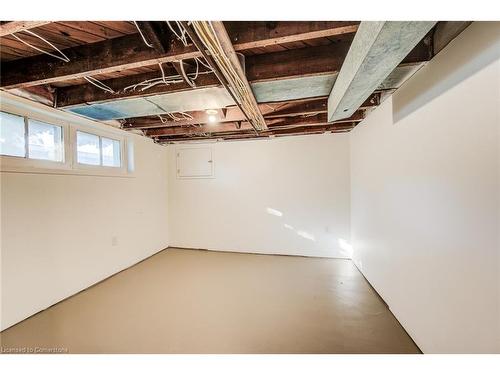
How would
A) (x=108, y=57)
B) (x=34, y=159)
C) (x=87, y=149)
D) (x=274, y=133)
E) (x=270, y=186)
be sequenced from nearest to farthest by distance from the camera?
(x=108, y=57) → (x=34, y=159) → (x=87, y=149) → (x=274, y=133) → (x=270, y=186)

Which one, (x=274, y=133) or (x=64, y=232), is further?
(x=274, y=133)

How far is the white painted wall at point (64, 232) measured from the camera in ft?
5.94

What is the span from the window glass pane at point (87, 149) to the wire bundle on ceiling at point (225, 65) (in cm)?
207

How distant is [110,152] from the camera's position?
2955mm

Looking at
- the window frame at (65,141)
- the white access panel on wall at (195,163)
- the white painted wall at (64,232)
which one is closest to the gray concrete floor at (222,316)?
the white painted wall at (64,232)

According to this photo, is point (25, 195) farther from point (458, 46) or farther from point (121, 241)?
point (458, 46)

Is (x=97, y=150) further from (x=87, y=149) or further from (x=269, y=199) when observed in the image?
(x=269, y=199)

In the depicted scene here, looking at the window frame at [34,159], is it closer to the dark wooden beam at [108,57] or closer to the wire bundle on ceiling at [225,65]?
the dark wooden beam at [108,57]

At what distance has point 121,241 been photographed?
2.96m

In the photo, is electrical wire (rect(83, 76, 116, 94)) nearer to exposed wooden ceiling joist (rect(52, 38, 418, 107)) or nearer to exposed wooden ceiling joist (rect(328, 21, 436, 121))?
exposed wooden ceiling joist (rect(52, 38, 418, 107))

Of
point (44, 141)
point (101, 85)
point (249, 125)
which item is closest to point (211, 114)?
point (249, 125)

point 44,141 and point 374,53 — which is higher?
point 374,53

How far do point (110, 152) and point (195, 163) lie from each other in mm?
1371
